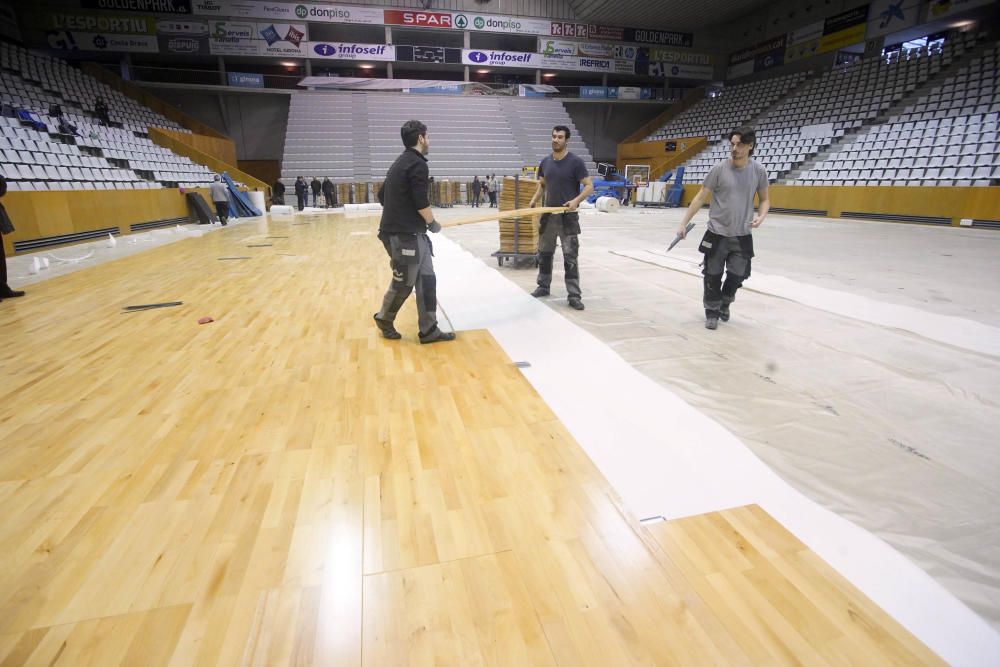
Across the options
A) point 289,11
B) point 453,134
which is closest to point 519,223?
point 453,134

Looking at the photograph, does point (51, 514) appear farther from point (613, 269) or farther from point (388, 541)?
point (613, 269)

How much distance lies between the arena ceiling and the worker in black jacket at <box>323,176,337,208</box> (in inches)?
604

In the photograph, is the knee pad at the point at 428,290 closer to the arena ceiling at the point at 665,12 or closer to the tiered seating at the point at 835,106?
the tiered seating at the point at 835,106

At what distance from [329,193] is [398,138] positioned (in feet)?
15.7

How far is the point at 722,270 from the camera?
4.03 meters

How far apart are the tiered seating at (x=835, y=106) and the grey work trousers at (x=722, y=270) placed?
1603 cm

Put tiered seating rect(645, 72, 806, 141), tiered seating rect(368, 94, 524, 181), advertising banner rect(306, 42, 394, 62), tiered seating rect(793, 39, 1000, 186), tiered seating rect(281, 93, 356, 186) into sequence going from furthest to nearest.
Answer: advertising banner rect(306, 42, 394, 62) < tiered seating rect(645, 72, 806, 141) < tiered seating rect(368, 94, 524, 181) < tiered seating rect(281, 93, 356, 186) < tiered seating rect(793, 39, 1000, 186)

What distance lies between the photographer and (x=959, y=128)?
13.7 m

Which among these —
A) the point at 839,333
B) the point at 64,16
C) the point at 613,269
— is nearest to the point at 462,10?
the point at 64,16

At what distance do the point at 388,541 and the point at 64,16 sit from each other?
28.8 metres

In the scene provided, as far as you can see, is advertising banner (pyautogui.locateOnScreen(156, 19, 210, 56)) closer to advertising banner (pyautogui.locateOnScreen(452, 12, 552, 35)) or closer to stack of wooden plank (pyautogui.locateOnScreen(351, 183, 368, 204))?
stack of wooden plank (pyautogui.locateOnScreen(351, 183, 368, 204))

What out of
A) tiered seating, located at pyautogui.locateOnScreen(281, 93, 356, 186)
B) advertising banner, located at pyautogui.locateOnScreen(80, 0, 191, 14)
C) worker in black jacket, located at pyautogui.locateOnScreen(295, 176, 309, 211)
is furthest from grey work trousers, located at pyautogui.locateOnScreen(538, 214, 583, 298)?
advertising banner, located at pyautogui.locateOnScreen(80, 0, 191, 14)

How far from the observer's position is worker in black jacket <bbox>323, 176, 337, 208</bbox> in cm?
1934

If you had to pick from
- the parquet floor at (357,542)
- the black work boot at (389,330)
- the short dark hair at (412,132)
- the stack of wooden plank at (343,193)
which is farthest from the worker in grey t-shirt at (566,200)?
the stack of wooden plank at (343,193)
